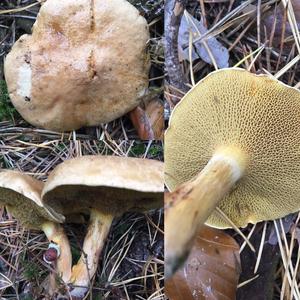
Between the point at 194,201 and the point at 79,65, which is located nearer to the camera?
the point at 194,201

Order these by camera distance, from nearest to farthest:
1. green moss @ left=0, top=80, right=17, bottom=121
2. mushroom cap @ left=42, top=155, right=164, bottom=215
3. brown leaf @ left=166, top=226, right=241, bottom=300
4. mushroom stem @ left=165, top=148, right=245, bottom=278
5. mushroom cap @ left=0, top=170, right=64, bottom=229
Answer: mushroom stem @ left=165, top=148, right=245, bottom=278 < mushroom cap @ left=42, top=155, right=164, bottom=215 < mushroom cap @ left=0, top=170, right=64, bottom=229 < brown leaf @ left=166, top=226, right=241, bottom=300 < green moss @ left=0, top=80, right=17, bottom=121

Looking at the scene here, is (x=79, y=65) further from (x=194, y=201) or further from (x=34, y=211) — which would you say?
(x=194, y=201)

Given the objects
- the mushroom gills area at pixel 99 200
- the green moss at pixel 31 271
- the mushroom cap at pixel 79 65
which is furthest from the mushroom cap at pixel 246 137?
the green moss at pixel 31 271

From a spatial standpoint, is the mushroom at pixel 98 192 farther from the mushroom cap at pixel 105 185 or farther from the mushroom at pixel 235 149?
the mushroom at pixel 235 149

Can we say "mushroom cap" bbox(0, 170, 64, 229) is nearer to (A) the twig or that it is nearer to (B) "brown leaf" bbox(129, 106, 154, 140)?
(B) "brown leaf" bbox(129, 106, 154, 140)

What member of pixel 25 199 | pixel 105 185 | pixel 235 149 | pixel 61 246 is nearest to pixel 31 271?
pixel 61 246

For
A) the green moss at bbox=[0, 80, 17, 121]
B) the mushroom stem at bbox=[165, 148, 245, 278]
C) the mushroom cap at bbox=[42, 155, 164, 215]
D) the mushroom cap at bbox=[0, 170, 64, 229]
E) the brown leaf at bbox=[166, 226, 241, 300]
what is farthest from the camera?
the green moss at bbox=[0, 80, 17, 121]

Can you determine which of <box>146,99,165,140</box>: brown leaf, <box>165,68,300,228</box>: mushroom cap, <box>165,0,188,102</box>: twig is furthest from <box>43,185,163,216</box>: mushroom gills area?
<box>165,0,188,102</box>: twig
